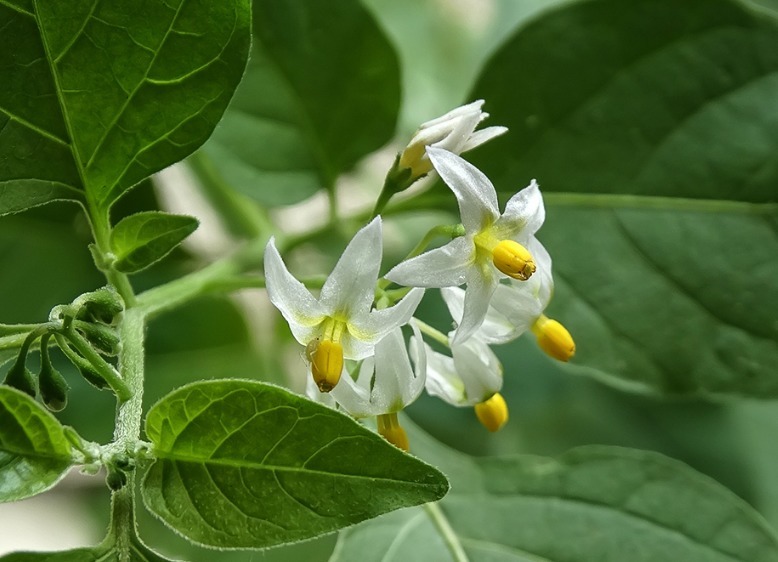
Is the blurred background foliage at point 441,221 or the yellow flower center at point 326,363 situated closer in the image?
the yellow flower center at point 326,363

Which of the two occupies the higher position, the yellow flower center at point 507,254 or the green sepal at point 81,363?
the green sepal at point 81,363

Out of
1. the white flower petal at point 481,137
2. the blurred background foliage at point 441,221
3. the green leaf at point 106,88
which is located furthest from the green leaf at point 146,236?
the blurred background foliage at point 441,221

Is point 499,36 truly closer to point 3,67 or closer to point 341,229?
point 341,229

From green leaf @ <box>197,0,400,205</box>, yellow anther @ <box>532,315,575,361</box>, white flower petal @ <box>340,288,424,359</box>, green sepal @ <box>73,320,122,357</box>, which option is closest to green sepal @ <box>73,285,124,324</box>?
green sepal @ <box>73,320,122,357</box>

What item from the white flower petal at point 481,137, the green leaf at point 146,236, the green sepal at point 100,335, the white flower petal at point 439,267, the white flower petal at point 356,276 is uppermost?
the green leaf at point 146,236

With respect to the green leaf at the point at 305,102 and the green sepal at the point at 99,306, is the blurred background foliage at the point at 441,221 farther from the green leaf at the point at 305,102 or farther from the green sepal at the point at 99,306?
the green sepal at the point at 99,306

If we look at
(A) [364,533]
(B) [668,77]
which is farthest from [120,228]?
(B) [668,77]

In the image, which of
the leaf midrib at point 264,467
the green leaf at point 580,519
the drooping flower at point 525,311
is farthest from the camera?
the green leaf at point 580,519
